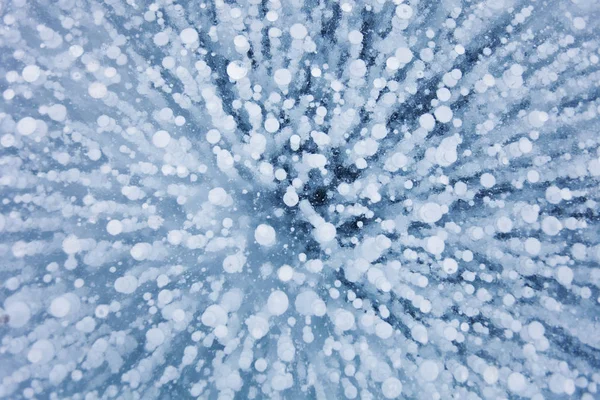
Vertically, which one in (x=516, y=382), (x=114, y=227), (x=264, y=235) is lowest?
(x=516, y=382)

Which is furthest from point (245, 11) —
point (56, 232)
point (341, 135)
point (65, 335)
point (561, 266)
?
point (561, 266)

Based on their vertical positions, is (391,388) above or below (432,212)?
below

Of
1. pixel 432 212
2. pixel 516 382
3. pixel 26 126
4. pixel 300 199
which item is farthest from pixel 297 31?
pixel 516 382

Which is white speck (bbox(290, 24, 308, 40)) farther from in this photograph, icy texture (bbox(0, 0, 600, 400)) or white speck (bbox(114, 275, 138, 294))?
white speck (bbox(114, 275, 138, 294))

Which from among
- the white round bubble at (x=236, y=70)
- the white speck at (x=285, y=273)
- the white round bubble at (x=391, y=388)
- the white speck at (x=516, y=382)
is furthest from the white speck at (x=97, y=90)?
the white speck at (x=516, y=382)

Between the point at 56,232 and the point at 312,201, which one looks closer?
the point at 56,232

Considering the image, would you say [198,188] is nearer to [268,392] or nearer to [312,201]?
[312,201]

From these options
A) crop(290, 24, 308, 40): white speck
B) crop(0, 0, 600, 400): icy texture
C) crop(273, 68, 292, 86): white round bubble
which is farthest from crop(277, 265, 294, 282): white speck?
crop(290, 24, 308, 40): white speck

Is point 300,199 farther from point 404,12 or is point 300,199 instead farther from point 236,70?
point 404,12
